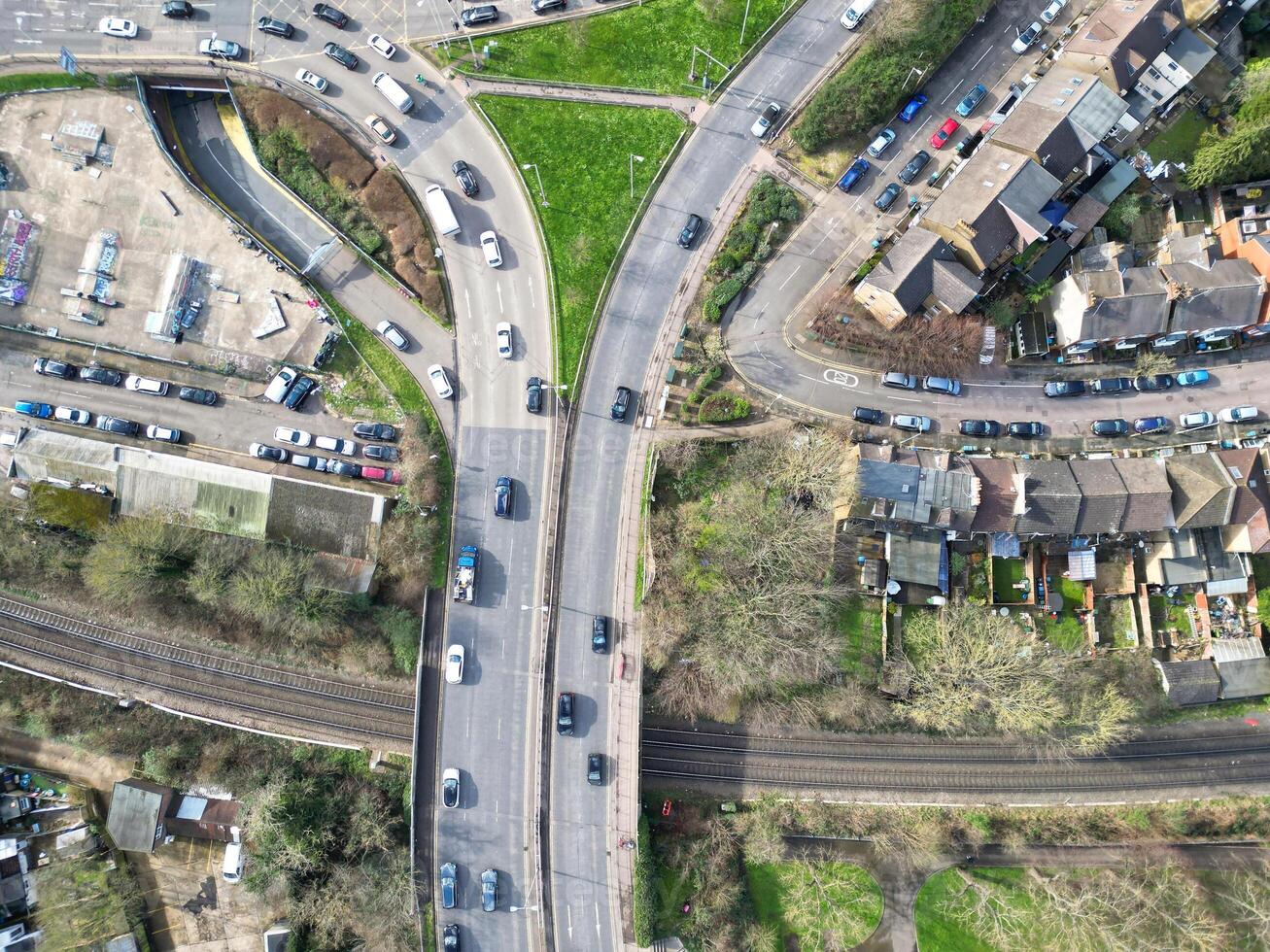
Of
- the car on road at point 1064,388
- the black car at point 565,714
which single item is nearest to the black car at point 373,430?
the black car at point 565,714

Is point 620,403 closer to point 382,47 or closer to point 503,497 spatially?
point 503,497

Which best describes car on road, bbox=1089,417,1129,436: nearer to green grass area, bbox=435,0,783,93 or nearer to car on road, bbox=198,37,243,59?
green grass area, bbox=435,0,783,93

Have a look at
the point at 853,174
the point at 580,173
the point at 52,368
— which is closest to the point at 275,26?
the point at 580,173

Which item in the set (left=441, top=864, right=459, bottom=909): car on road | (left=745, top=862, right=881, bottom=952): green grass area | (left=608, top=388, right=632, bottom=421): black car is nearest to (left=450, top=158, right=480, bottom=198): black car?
Answer: (left=608, top=388, right=632, bottom=421): black car

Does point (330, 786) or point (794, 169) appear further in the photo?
point (794, 169)

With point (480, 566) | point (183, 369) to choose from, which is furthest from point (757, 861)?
point (183, 369)

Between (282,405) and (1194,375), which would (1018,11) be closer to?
(1194,375)
